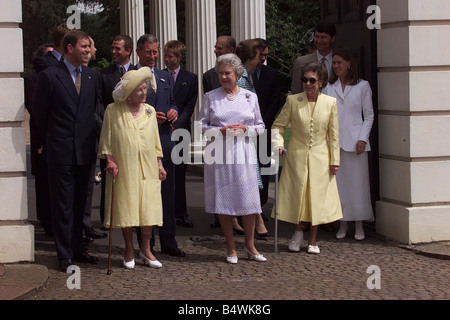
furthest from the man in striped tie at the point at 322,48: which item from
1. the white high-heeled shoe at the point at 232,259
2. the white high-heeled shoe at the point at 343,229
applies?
the white high-heeled shoe at the point at 232,259

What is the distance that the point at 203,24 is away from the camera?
757 inches

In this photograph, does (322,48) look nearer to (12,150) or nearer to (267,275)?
(267,275)

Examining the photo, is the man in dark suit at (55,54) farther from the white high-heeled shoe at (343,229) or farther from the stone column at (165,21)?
the stone column at (165,21)

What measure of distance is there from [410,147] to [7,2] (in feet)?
12.9

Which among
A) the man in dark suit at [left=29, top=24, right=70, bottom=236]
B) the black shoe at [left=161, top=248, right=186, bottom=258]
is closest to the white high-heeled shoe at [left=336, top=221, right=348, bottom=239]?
the black shoe at [left=161, top=248, right=186, bottom=258]

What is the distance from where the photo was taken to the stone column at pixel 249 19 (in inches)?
654

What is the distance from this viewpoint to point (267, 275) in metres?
7.76

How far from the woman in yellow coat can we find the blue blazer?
0.98m

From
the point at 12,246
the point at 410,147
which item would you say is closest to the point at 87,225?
the point at 12,246

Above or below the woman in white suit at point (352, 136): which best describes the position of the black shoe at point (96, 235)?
below

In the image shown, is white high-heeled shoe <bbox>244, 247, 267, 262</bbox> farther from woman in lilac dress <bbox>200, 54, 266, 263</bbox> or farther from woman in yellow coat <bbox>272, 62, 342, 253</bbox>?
woman in yellow coat <bbox>272, 62, 342, 253</bbox>

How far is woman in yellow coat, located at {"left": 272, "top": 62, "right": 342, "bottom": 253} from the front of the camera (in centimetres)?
866

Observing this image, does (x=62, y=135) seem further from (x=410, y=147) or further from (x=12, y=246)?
(x=410, y=147)

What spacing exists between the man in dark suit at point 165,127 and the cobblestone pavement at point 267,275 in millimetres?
188
